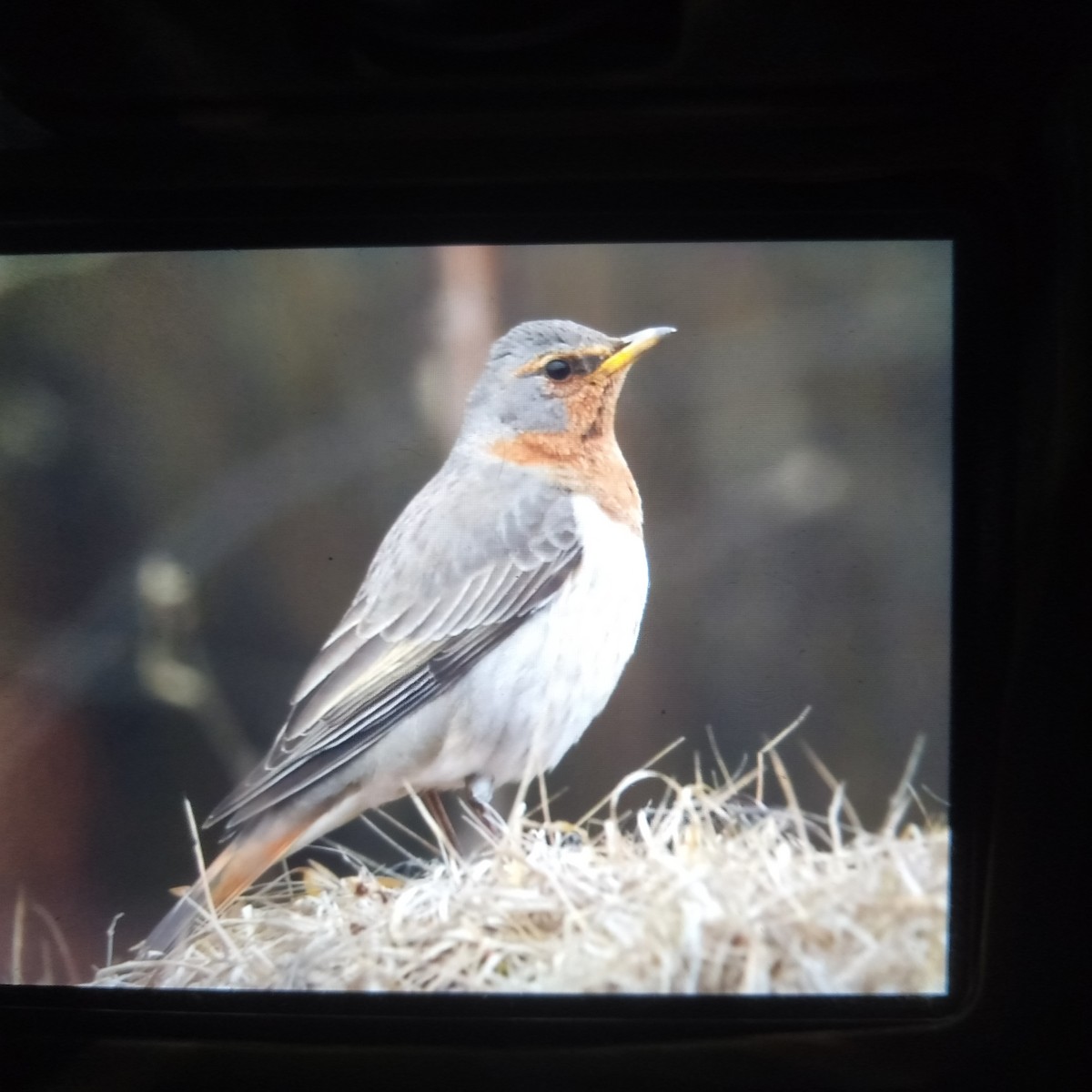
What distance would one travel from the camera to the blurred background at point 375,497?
4.70ft

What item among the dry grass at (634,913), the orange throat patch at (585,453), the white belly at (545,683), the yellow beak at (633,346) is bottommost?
the dry grass at (634,913)

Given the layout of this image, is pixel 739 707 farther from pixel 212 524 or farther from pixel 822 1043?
pixel 212 524

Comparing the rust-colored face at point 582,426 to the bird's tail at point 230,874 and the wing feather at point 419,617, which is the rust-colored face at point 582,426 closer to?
the wing feather at point 419,617

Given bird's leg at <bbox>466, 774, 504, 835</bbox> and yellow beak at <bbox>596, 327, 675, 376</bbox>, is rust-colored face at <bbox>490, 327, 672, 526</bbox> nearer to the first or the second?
yellow beak at <bbox>596, 327, 675, 376</bbox>

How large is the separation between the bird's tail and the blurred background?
39mm

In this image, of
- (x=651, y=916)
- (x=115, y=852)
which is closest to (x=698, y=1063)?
(x=651, y=916)

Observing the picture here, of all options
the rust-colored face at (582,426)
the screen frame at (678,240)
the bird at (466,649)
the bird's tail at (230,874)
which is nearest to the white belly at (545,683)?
the bird at (466,649)

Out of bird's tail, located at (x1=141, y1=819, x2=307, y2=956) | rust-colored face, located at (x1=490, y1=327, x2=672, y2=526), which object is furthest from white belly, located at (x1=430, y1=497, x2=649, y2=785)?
bird's tail, located at (x1=141, y1=819, x2=307, y2=956)

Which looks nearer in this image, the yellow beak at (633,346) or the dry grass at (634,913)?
the dry grass at (634,913)

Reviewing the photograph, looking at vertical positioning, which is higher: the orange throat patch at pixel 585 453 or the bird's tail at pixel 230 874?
the orange throat patch at pixel 585 453

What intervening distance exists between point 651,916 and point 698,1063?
283mm

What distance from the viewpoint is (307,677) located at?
4.75 ft

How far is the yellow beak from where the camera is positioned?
145 centimetres

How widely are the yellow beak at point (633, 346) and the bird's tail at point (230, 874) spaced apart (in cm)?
77
